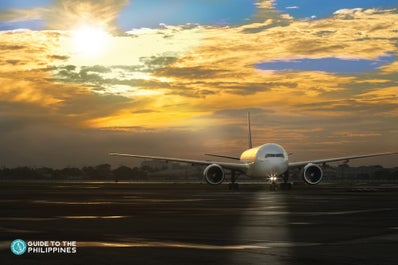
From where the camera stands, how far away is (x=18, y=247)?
12.2 m

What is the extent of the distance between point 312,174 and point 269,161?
4.51 m

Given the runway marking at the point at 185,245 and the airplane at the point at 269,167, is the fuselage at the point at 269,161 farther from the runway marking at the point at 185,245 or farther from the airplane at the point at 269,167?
the runway marking at the point at 185,245

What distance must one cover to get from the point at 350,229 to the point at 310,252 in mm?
5038

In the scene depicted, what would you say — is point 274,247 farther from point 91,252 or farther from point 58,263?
point 58,263

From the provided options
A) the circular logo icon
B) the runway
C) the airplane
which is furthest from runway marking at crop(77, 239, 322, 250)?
the airplane

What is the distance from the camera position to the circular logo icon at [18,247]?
11.7 metres

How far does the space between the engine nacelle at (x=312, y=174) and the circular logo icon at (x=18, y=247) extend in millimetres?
48070

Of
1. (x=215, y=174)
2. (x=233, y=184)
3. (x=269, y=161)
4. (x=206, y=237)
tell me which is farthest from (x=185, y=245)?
(x=233, y=184)

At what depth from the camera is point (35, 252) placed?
11766 millimetres

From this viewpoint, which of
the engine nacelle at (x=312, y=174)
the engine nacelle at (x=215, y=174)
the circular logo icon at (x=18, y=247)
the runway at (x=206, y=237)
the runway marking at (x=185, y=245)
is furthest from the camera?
the engine nacelle at (x=215, y=174)

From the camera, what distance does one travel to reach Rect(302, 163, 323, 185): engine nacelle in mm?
59281

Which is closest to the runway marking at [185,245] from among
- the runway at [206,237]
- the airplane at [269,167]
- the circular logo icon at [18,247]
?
the runway at [206,237]

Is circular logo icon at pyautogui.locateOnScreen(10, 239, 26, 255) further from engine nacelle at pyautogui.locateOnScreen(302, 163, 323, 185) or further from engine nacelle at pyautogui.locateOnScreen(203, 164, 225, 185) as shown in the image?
engine nacelle at pyautogui.locateOnScreen(203, 164, 225, 185)

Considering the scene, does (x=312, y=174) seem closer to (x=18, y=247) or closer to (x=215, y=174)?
(x=215, y=174)
